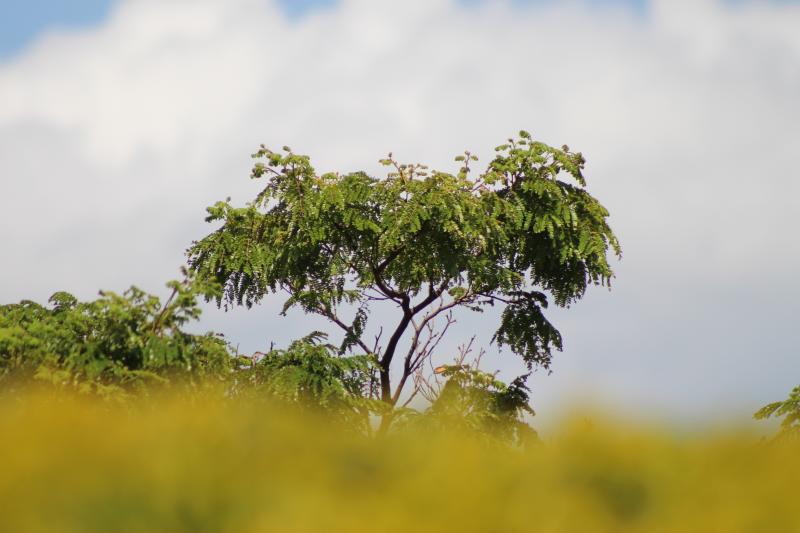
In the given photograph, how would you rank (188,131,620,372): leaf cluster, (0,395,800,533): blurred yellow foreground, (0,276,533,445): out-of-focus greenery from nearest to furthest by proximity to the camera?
(0,395,800,533): blurred yellow foreground → (0,276,533,445): out-of-focus greenery → (188,131,620,372): leaf cluster

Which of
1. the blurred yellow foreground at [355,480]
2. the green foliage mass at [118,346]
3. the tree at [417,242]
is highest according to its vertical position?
the tree at [417,242]

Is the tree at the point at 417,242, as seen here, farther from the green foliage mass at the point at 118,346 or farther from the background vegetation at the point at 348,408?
the green foliage mass at the point at 118,346

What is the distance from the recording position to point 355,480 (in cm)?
442

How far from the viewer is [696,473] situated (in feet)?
15.2

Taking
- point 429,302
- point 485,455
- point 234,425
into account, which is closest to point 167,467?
point 234,425

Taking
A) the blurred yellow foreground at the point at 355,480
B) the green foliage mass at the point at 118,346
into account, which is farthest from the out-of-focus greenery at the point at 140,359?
the blurred yellow foreground at the point at 355,480

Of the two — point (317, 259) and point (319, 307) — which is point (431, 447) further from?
point (319, 307)

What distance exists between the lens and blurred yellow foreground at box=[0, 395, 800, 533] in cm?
387

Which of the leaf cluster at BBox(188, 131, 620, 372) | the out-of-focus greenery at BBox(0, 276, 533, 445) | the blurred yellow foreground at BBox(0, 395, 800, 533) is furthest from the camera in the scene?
the leaf cluster at BBox(188, 131, 620, 372)

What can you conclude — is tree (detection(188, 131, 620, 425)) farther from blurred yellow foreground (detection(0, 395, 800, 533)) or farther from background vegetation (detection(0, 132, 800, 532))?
blurred yellow foreground (detection(0, 395, 800, 533))

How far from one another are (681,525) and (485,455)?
4.31ft

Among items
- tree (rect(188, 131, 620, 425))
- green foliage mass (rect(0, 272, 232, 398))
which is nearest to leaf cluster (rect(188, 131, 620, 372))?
tree (rect(188, 131, 620, 425))

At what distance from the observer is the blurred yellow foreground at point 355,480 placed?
3865 mm

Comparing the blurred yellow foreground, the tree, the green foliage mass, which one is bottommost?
the blurred yellow foreground
